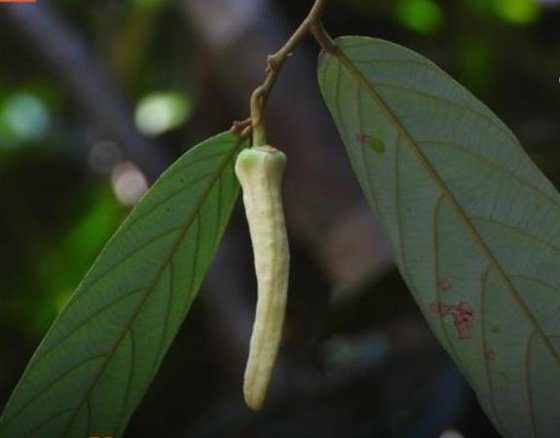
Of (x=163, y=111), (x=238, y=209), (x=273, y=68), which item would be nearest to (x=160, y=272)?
(x=273, y=68)

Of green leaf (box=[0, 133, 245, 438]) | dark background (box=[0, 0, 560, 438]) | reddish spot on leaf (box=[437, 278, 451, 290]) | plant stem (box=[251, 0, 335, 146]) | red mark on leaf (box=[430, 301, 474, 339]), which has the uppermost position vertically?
plant stem (box=[251, 0, 335, 146])

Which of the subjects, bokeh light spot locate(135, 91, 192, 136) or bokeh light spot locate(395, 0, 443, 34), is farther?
bokeh light spot locate(135, 91, 192, 136)

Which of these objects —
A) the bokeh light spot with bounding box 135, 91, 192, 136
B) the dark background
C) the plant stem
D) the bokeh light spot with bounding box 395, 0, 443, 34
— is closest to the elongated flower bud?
the plant stem

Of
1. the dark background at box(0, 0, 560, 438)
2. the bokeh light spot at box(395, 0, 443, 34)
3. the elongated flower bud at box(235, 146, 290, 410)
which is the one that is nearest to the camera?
the elongated flower bud at box(235, 146, 290, 410)

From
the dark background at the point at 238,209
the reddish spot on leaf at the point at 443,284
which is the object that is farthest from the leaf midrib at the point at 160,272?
the dark background at the point at 238,209

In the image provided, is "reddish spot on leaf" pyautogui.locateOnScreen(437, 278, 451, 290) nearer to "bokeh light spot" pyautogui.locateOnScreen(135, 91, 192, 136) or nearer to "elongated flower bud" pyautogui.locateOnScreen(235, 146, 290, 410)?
"elongated flower bud" pyautogui.locateOnScreen(235, 146, 290, 410)

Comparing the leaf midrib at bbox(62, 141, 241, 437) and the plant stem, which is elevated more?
the plant stem

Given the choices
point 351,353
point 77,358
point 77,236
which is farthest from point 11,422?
point 77,236
